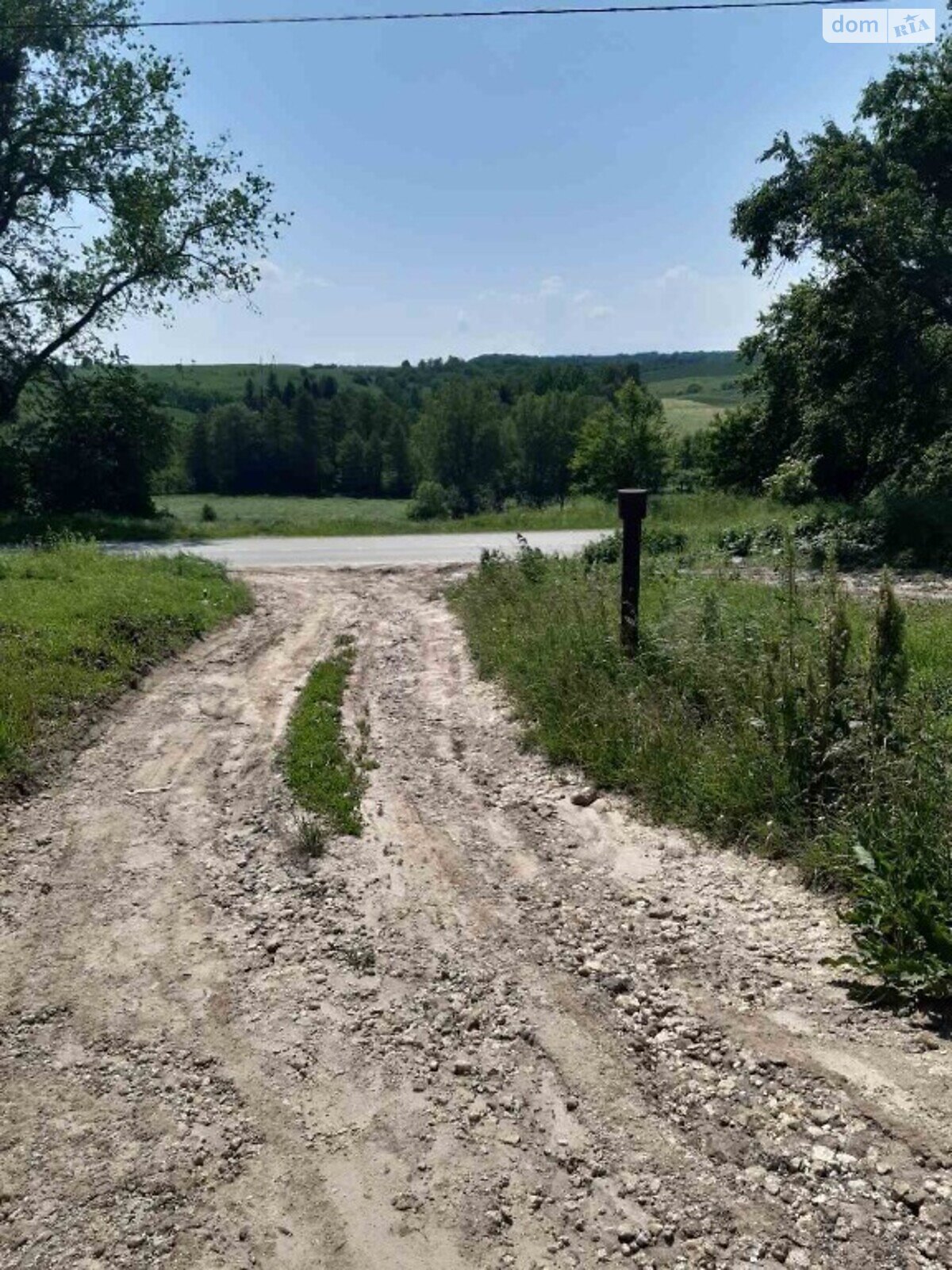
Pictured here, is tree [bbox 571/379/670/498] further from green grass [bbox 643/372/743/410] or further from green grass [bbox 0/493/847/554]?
green grass [bbox 643/372/743/410]

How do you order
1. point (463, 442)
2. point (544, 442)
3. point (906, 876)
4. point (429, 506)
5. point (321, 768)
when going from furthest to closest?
point (544, 442)
point (463, 442)
point (429, 506)
point (321, 768)
point (906, 876)

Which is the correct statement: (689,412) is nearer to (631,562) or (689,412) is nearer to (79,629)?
(79,629)

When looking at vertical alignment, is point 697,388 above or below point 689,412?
above

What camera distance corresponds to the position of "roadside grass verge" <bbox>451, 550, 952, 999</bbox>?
12.9ft

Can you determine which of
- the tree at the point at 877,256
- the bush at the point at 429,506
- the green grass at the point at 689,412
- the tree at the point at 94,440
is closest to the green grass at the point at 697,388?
the green grass at the point at 689,412

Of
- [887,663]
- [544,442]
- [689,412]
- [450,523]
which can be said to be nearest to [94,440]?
[450,523]

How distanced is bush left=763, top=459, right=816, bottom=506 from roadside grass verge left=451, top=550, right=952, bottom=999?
1000cm

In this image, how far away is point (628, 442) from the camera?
4400cm

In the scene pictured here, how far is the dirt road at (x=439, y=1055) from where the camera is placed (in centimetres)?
269

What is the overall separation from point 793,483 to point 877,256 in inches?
189

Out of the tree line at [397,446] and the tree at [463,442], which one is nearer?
the tree at [463,442]

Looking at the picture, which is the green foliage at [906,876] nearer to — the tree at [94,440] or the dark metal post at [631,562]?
the dark metal post at [631,562]

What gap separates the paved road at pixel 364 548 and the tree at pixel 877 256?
5.81 metres

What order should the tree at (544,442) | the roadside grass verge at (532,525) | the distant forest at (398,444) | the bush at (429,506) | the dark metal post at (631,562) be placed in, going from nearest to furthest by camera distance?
the dark metal post at (631,562)
the roadside grass verge at (532,525)
the bush at (429,506)
the distant forest at (398,444)
the tree at (544,442)
